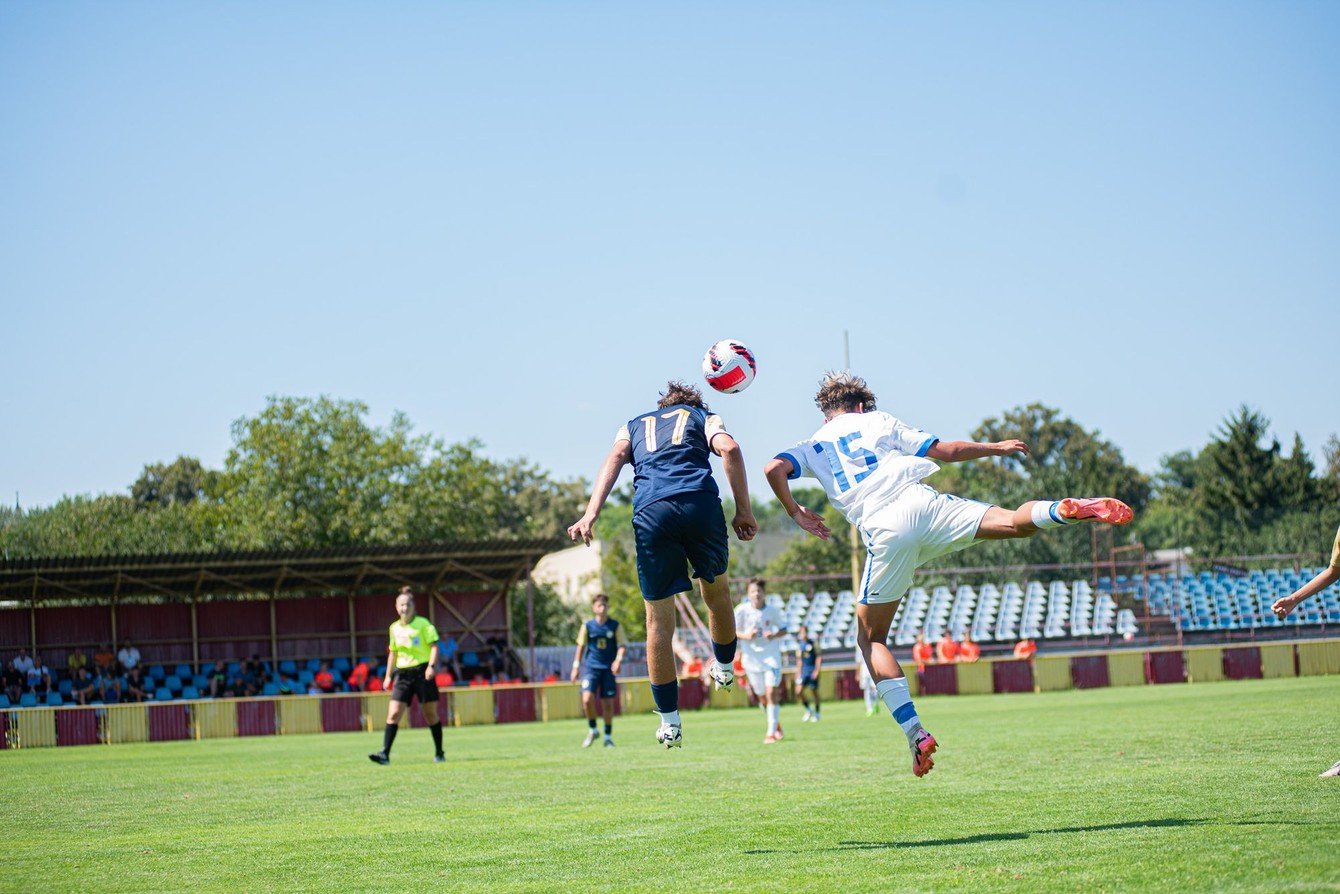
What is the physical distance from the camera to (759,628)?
2141cm

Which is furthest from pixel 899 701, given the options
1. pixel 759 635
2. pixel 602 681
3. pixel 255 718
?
pixel 255 718

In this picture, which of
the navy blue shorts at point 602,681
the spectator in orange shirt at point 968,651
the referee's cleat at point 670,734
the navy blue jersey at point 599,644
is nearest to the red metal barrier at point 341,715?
the navy blue jersey at point 599,644

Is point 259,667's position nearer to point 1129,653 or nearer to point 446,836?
point 1129,653

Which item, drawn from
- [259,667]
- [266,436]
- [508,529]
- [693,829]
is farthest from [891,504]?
[508,529]

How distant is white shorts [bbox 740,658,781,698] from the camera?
65.6 feet

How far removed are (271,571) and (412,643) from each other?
2460cm

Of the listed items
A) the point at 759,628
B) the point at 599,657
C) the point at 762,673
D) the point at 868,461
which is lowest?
the point at 762,673

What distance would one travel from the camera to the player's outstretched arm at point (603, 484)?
8.30 m

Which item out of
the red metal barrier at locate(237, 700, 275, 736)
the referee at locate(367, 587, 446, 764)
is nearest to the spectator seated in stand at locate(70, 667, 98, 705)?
the red metal barrier at locate(237, 700, 275, 736)

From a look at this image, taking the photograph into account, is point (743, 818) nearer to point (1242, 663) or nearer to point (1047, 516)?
point (1047, 516)

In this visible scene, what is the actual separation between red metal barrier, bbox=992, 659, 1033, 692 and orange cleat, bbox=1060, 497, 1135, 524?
28.2 metres

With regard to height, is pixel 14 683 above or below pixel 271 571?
below

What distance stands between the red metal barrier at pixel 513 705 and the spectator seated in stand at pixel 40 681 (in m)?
14.4

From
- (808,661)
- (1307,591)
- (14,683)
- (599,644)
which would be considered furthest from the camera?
(14,683)
